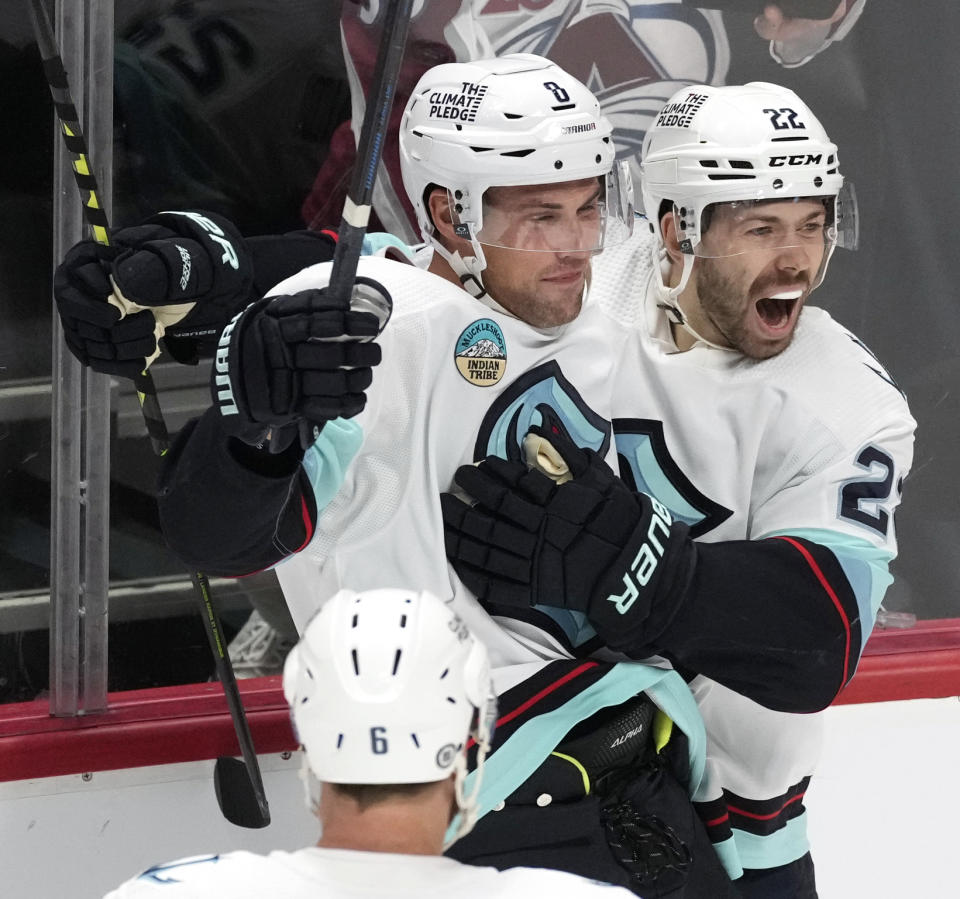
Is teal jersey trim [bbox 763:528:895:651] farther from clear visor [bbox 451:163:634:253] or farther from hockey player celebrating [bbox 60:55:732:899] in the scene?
clear visor [bbox 451:163:634:253]

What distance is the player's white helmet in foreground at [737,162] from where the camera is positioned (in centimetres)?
212

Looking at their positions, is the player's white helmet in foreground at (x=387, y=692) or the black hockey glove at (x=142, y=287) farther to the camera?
the black hockey glove at (x=142, y=287)

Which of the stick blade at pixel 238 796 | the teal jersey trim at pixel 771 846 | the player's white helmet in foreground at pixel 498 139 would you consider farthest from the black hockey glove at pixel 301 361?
the teal jersey trim at pixel 771 846

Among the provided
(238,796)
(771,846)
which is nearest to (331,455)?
(238,796)

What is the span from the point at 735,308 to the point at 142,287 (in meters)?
0.84

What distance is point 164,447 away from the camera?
2.24m

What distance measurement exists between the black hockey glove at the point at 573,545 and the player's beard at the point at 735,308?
361mm

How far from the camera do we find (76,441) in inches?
96.5

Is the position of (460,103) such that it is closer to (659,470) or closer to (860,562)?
(659,470)

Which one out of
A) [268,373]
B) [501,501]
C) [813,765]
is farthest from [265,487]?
[813,765]

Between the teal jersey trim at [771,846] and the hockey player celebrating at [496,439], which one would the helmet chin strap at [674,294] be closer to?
the hockey player celebrating at [496,439]

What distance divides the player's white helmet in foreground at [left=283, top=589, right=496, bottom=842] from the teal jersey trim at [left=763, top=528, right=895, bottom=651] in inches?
30.3

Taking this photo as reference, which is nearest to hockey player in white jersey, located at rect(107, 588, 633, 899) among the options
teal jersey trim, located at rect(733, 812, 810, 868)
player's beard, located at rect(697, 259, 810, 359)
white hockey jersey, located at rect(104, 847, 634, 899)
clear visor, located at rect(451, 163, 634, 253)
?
white hockey jersey, located at rect(104, 847, 634, 899)

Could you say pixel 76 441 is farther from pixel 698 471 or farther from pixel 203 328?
pixel 698 471
